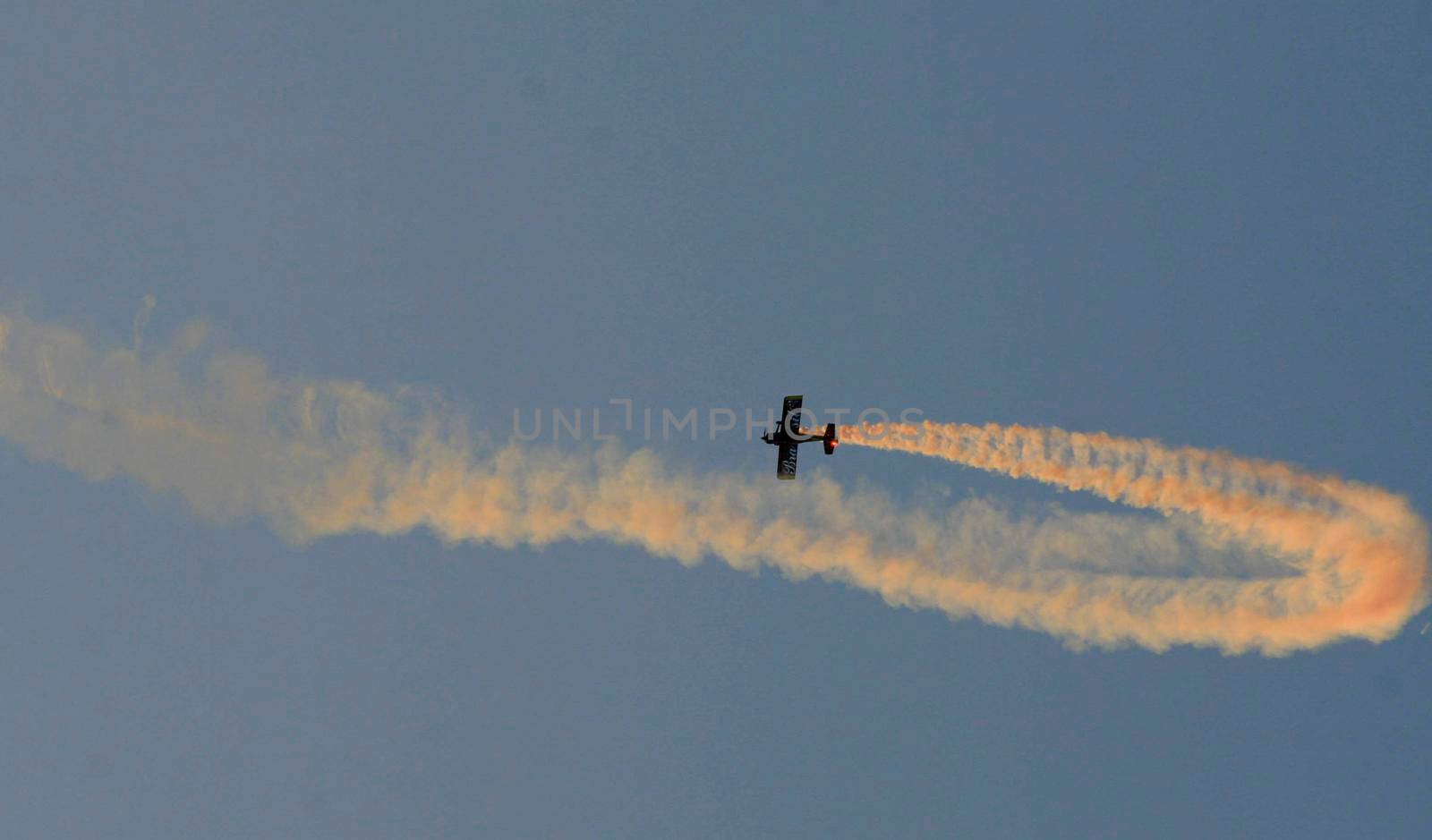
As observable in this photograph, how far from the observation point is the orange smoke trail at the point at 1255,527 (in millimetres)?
92000

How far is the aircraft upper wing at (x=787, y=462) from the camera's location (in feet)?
327

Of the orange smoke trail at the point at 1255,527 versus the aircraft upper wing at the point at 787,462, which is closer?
the orange smoke trail at the point at 1255,527

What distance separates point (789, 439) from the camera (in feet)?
327

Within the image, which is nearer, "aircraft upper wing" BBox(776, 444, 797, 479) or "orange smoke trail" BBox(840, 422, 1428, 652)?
"orange smoke trail" BBox(840, 422, 1428, 652)

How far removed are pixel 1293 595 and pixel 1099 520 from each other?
33.2 ft

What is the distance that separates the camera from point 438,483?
101000mm

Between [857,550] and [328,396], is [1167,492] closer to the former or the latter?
[857,550]

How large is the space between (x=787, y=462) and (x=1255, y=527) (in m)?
23.5

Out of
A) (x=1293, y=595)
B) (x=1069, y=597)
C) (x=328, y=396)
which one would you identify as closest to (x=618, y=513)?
(x=328, y=396)

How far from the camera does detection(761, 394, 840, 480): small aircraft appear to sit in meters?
99.8

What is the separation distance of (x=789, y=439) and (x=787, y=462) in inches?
45.9

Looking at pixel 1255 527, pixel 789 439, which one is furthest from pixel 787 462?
pixel 1255 527

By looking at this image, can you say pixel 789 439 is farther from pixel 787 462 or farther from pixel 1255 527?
pixel 1255 527

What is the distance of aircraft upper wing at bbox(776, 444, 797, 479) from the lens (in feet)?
327
